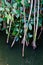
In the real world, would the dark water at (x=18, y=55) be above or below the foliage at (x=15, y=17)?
below

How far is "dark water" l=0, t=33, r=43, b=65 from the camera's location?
9.73ft

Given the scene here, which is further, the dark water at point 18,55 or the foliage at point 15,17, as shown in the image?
the foliage at point 15,17

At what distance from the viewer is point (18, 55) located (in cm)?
309

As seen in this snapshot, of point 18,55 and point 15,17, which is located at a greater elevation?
point 15,17

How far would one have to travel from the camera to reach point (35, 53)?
3129mm

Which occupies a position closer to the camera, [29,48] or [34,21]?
[34,21]

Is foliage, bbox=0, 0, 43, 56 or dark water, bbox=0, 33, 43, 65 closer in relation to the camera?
dark water, bbox=0, 33, 43, 65

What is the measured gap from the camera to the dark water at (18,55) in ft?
9.73

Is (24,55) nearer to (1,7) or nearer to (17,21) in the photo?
(17,21)

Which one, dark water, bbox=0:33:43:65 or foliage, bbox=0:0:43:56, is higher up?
foliage, bbox=0:0:43:56

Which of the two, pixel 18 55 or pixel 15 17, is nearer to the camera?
pixel 18 55

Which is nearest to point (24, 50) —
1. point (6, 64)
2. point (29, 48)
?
point (29, 48)

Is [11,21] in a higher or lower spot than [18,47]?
higher

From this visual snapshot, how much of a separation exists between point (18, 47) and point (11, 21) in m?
0.32
